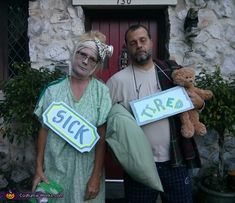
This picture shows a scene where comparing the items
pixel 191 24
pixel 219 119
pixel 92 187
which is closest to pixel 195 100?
pixel 92 187

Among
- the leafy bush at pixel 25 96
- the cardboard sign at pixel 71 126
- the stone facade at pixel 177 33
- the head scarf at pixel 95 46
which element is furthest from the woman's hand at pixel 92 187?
the stone facade at pixel 177 33

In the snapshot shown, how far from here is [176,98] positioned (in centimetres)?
196

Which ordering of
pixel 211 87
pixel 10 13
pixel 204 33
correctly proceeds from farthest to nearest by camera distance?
1. pixel 10 13
2. pixel 204 33
3. pixel 211 87

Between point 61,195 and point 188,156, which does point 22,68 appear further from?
point 188,156

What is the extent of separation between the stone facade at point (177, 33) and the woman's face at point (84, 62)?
159cm

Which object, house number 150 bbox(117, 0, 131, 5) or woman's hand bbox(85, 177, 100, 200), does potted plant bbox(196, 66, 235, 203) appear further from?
woman's hand bbox(85, 177, 100, 200)

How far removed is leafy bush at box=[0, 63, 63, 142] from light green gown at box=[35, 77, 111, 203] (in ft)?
3.82

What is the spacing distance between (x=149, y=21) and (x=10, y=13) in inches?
62.4

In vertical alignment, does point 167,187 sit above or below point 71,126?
below

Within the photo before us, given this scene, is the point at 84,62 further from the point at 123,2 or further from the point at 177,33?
the point at 177,33

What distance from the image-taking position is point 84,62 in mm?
1727

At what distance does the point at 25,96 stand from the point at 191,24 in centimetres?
177

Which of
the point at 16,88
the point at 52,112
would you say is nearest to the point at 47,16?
the point at 16,88

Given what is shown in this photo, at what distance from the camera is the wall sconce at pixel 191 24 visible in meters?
3.11
